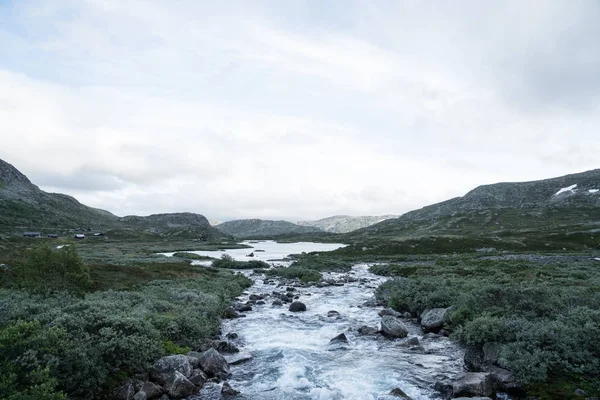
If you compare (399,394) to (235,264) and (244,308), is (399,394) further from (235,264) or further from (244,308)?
(235,264)

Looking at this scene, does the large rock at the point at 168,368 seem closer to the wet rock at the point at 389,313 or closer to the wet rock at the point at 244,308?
the wet rock at the point at 244,308

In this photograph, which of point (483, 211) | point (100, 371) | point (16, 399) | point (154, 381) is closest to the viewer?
point (16, 399)

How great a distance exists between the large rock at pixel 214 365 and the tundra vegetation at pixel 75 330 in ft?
5.50

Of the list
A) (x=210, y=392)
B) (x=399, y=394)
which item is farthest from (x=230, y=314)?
(x=399, y=394)

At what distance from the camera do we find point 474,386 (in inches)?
494

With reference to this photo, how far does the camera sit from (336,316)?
85.8 feet

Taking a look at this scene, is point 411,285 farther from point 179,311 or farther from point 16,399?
point 16,399

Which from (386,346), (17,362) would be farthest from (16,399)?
(386,346)

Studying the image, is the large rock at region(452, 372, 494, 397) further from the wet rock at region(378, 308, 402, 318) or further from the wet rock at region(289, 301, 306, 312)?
the wet rock at region(289, 301, 306, 312)

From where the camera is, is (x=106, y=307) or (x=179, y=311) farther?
(x=179, y=311)

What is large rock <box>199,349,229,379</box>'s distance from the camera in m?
14.9

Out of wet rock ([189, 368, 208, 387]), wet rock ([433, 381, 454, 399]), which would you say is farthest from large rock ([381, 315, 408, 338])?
wet rock ([189, 368, 208, 387])

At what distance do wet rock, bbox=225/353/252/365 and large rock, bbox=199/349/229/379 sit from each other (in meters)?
0.79

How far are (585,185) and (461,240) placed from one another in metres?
154
